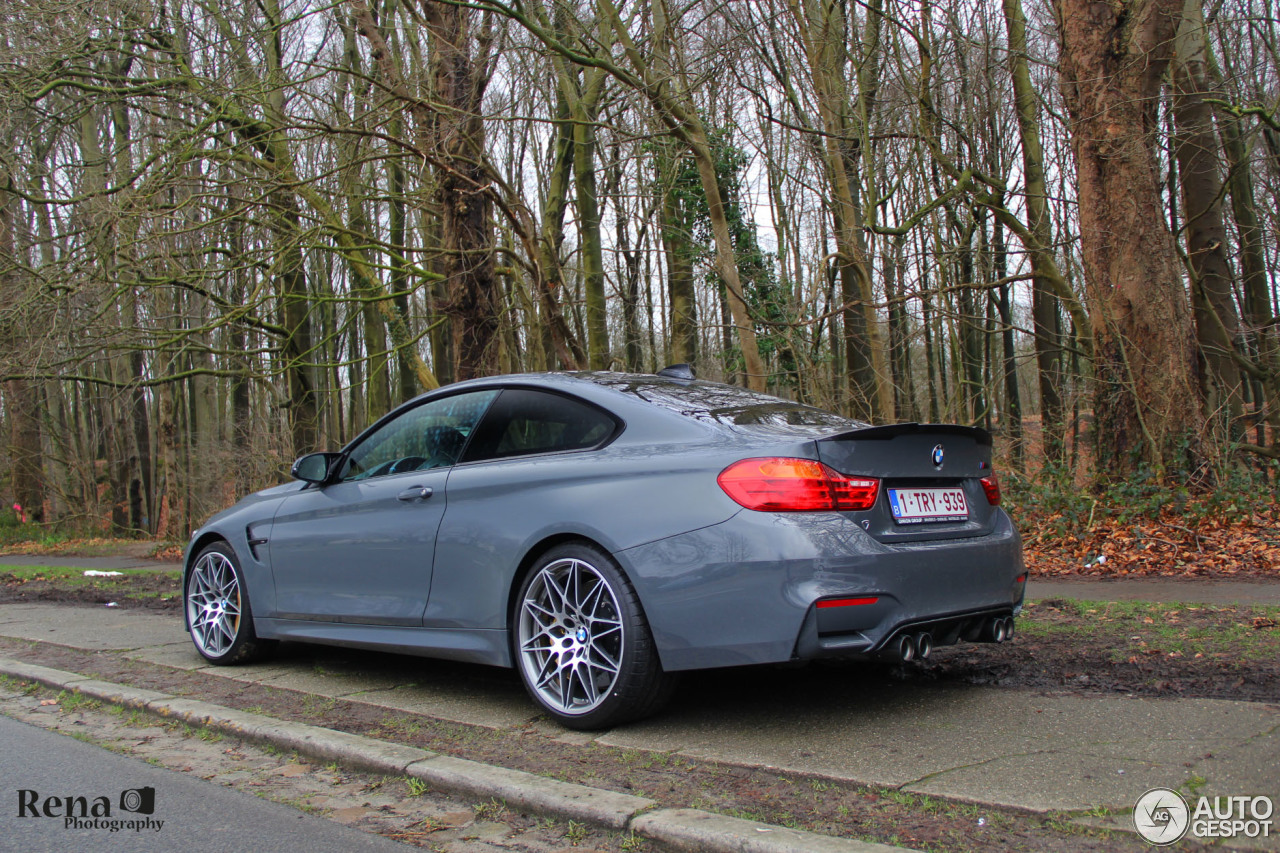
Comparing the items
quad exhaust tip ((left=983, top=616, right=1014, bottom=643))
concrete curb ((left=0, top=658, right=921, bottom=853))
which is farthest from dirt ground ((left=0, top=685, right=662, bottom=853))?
quad exhaust tip ((left=983, top=616, right=1014, bottom=643))

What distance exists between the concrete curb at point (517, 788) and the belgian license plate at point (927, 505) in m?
1.52

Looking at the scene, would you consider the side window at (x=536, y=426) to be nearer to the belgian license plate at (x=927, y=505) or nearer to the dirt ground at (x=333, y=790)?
the belgian license plate at (x=927, y=505)

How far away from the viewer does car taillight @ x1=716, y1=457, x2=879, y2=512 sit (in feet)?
12.2

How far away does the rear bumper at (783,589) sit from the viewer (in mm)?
3592

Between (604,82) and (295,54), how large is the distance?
5.36m

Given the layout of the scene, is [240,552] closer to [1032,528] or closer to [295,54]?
[1032,528]

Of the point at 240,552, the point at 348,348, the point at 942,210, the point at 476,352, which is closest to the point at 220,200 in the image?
the point at 476,352

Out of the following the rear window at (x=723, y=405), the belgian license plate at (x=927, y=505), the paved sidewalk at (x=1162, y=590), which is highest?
the rear window at (x=723, y=405)

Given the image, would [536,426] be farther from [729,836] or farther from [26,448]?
[26,448]

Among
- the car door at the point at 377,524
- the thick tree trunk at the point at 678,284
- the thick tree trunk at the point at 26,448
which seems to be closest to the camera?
the car door at the point at 377,524

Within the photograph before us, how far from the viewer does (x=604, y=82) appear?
17.4 metres

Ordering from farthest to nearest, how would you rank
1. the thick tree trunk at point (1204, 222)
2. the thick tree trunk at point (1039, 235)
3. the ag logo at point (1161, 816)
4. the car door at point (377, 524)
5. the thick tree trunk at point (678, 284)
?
the thick tree trunk at point (678, 284), the thick tree trunk at point (1204, 222), the thick tree trunk at point (1039, 235), the car door at point (377, 524), the ag logo at point (1161, 816)

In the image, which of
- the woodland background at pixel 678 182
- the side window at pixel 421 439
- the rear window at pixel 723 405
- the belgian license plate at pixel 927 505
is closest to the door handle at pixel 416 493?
the side window at pixel 421 439

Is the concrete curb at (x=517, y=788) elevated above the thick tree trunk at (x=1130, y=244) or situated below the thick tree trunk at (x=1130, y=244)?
below
